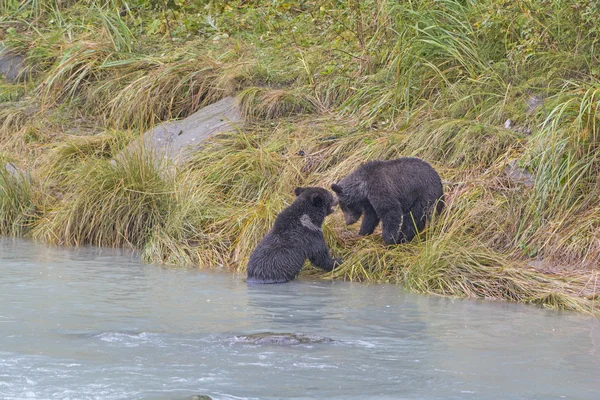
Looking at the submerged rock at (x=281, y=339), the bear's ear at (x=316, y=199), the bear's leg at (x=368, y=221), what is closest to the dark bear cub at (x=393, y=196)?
the bear's leg at (x=368, y=221)

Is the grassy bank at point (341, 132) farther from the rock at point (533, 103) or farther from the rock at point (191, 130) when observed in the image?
the rock at point (191, 130)

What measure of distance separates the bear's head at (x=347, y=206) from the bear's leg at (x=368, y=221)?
6cm

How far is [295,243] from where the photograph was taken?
814 cm

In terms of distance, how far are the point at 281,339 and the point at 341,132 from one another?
18.6ft

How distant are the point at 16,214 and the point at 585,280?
675 cm

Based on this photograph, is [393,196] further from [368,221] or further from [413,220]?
[368,221]

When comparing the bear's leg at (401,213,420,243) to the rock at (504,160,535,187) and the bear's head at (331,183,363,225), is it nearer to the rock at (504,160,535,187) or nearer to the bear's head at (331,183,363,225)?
the bear's head at (331,183,363,225)

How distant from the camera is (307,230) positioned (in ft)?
27.1

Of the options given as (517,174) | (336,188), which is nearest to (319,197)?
(336,188)

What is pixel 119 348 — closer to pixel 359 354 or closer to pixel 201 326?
pixel 201 326

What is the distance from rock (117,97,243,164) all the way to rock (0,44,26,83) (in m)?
4.31

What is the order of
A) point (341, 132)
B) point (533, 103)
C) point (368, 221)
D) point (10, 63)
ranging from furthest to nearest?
point (10, 63) < point (341, 132) < point (533, 103) < point (368, 221)

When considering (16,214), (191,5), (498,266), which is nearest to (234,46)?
(191,5)

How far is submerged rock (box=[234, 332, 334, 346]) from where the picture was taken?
5.60 metres
